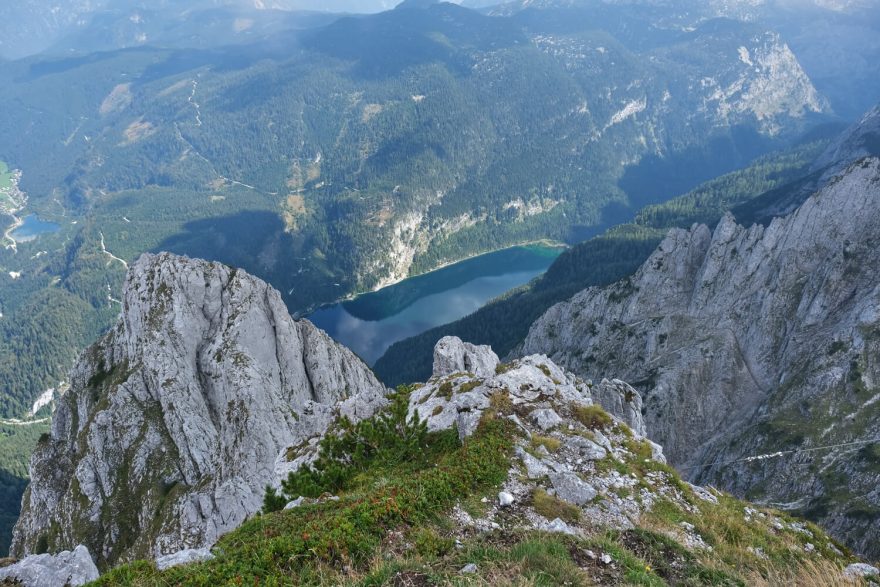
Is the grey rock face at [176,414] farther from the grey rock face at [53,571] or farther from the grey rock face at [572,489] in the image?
the grey rock face at [53,571]

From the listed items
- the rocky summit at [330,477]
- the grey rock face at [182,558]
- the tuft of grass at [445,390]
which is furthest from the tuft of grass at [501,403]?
the grey rock face at [182,558]

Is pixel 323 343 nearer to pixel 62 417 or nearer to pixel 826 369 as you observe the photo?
pixel 62 417

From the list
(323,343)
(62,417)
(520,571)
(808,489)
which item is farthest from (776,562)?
(62,417)

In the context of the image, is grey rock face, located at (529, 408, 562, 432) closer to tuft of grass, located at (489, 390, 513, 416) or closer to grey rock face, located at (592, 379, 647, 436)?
tuft of grass, located at (489, 390, 513, 416)

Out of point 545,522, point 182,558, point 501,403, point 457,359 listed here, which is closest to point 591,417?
point 501,403

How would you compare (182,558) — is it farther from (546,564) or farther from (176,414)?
(176,414)

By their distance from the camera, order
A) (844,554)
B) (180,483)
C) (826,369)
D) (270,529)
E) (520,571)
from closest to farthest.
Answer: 1. (520,571)
2. (270,529)
3. (844,554)
4. (180,483)
5. (826,369)
